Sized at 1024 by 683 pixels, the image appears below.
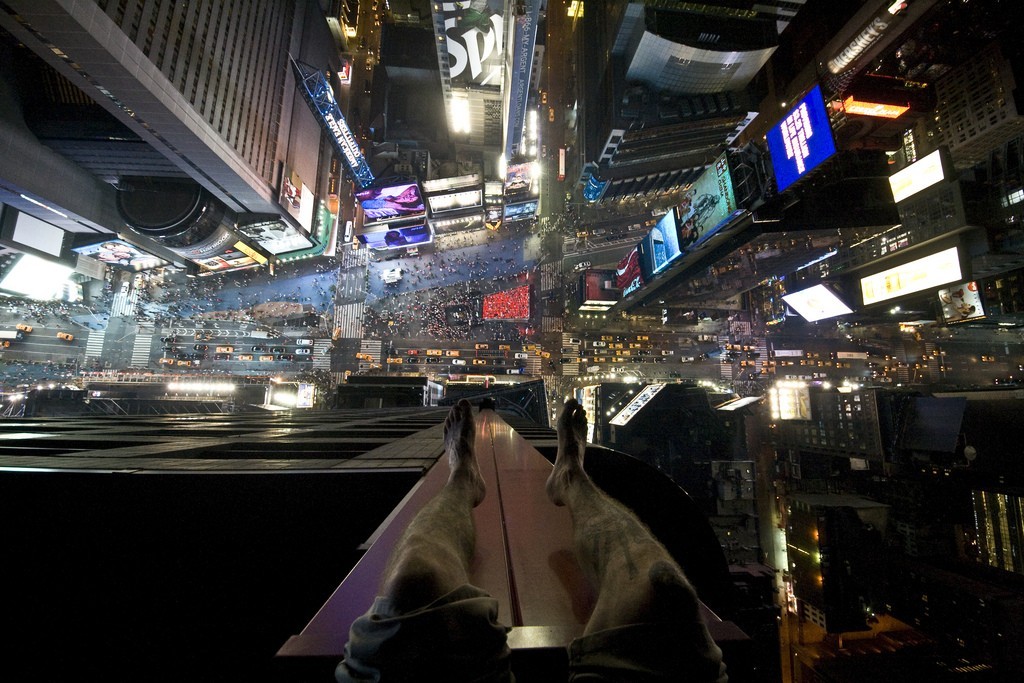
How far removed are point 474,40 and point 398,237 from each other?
50.1 ft

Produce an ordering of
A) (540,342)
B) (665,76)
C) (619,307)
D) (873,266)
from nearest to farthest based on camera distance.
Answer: (873,266) → (665,76) → (619,307) → (540,342)

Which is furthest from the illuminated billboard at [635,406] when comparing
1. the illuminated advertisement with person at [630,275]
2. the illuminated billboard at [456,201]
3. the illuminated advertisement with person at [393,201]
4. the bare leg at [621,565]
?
the illuminated billboard at [456,201]

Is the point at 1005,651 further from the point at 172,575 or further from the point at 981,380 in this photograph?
the point at 981,380

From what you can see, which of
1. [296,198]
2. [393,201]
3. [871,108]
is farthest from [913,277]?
[296,198]

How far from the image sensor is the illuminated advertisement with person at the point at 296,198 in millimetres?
22094

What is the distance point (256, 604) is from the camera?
1.91m

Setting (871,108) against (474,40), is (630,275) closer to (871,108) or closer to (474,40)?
(871,108)

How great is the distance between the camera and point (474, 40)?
69.2 ft

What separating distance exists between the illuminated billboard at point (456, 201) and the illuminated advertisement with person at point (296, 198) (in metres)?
9.26

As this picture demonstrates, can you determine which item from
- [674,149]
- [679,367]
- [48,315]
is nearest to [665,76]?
[674,149]

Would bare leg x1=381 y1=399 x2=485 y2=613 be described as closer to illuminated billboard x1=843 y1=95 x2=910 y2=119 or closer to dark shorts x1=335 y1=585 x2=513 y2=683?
dark shorts x1=335 y1=585 x2=513 y2=683

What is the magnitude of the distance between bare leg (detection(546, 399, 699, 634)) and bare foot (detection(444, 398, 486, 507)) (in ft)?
1.72

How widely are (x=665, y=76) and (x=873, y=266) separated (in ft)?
49.7

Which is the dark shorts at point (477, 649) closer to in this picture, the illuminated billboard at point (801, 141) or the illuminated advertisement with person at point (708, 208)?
the illuminated billboard at point (801, 141)
